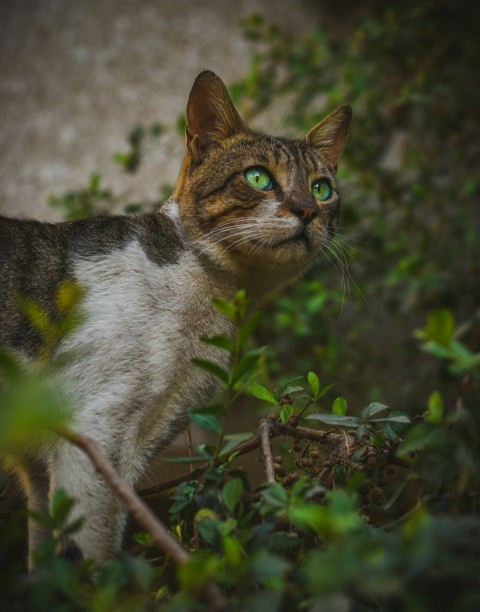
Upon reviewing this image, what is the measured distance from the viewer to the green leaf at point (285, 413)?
125 cm

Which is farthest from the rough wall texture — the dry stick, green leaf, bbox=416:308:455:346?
green leaf, bbox=416:308:455:346

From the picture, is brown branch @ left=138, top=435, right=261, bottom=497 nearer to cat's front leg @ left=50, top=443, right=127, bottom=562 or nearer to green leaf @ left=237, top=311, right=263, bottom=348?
cat's front leg @ left=50, top=443, right=127, bottom=562

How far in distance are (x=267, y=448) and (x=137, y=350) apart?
49 cm

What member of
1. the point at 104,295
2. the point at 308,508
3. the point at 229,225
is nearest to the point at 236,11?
the point at 229,225

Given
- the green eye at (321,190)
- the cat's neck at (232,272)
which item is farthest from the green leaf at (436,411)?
the green eye at (321,190)

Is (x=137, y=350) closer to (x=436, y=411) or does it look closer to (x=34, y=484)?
(x=34, y=484)

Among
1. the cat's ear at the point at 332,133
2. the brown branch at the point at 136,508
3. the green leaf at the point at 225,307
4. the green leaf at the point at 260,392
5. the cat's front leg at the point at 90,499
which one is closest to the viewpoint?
the brown branch at the point at 136,508

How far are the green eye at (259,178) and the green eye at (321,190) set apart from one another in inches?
8.0

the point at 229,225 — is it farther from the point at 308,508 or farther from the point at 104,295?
the point at 308,508

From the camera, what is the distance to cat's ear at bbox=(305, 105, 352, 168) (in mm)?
2189

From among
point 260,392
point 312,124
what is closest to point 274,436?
point 260,392

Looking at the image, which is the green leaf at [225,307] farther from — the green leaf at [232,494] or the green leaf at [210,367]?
the green leaf at [232,494]

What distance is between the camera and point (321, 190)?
6.71 ft

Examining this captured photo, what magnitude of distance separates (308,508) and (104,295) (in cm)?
98
